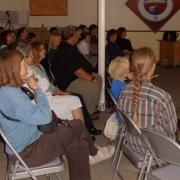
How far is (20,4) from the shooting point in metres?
9.71

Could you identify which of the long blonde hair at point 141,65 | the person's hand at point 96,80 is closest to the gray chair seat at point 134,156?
the long blonde hair at point 141,65

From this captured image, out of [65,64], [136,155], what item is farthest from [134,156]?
[65,64]

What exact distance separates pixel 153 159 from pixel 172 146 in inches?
22.0

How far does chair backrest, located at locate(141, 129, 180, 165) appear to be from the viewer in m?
1.79

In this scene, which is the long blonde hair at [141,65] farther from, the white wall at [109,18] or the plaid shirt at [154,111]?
the white wall at [109,18]

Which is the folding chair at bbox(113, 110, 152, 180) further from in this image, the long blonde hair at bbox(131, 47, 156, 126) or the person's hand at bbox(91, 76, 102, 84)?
the person's hand at bbox(91, 76, 102, 84)

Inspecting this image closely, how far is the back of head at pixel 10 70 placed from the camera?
2.26m

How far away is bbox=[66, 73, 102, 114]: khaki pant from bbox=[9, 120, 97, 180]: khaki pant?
5.79ft

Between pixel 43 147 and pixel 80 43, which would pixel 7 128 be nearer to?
pixel 43 147

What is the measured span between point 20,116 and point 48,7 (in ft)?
25.8

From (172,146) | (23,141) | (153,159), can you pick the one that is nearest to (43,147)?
(23,141)

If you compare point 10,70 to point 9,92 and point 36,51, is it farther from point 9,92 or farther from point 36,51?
point 36,51

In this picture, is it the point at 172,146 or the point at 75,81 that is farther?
the point at 75,81

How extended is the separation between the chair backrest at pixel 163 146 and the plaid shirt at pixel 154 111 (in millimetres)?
412
